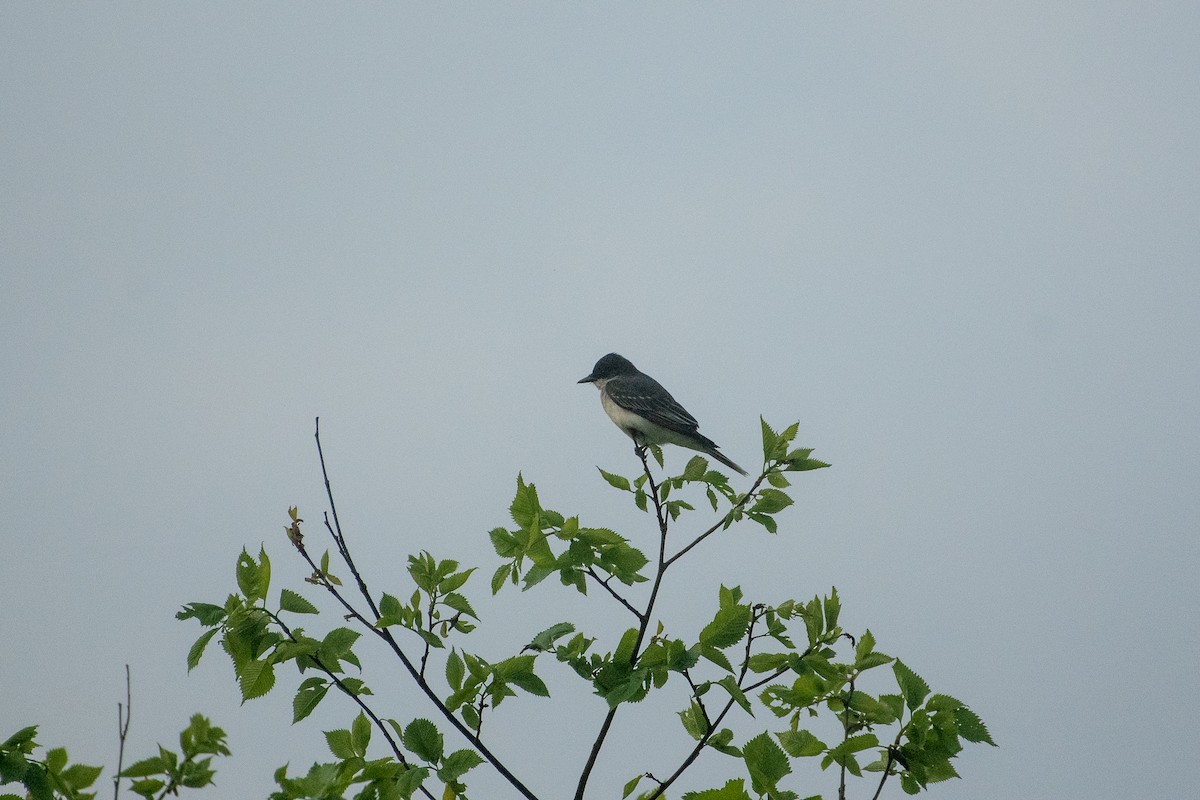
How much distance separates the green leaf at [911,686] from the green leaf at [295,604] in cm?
233

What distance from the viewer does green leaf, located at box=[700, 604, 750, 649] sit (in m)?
4.16

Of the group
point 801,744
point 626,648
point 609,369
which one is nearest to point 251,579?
point 626,648

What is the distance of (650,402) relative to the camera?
12547mm

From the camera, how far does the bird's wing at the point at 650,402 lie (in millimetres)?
12164

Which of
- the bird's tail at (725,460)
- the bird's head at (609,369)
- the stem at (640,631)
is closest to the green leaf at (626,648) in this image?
the stem at (640,631)

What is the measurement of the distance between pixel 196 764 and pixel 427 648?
139 centimetres

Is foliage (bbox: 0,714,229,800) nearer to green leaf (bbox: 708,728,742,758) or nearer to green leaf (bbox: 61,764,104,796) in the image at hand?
green leaf (bbox: 61,764,104,796)

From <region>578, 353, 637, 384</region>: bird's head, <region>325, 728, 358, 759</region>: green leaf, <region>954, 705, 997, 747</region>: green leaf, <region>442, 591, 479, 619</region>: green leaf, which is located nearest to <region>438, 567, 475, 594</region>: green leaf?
<region>442, 591, 479, 619</region>: green leaf

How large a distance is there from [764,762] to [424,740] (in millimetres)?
1309

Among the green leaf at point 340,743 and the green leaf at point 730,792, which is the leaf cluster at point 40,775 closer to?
the green leaf at point 340,743

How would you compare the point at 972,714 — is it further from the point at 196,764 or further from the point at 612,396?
the point at 612,396

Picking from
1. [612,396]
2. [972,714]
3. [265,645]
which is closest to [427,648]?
[265,645]

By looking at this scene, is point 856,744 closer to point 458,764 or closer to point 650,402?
point 458,764

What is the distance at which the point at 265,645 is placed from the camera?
163 inches
